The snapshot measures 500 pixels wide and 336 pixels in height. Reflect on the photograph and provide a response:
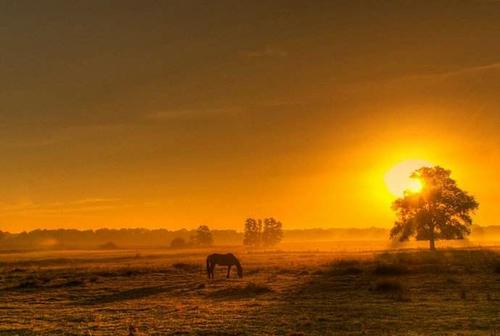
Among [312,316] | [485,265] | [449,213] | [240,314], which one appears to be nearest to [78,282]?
[240,314]

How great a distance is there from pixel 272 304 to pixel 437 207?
6753cm

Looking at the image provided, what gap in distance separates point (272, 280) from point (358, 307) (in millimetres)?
14542

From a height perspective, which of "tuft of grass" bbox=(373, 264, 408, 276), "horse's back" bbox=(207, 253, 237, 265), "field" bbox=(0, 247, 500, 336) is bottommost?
"field" bbox=(0, 247, 500, 336)

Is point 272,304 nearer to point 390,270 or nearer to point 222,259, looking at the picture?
point 390,270

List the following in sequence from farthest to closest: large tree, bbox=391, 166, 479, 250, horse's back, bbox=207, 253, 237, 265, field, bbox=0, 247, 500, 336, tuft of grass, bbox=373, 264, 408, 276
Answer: large tree, bbox=391, 166, 479, 250, horse's back, bbox=207, 253, 237, 265, tuft of grass, bbox=373, 264, 408, 276, field, bbox=0, 247, 500, 336

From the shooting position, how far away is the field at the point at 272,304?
2152 cm

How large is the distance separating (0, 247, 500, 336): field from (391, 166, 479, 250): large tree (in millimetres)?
43226

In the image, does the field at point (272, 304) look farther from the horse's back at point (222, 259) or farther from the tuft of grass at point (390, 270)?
the horse's back at point (222, 259)

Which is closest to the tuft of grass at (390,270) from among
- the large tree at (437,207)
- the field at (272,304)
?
the field at (272,304)

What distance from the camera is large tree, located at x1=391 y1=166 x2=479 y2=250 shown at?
8694cm

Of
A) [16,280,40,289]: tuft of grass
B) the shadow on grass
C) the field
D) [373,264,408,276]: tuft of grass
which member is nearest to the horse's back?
the field

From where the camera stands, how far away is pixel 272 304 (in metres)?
27.7

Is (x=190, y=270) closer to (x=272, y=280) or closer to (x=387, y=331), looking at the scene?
(x=272, y=280)

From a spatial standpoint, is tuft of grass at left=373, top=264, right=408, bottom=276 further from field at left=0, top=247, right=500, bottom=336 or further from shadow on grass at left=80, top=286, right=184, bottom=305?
shadow on grass at left=80, top=286, right=184, bottom=305
